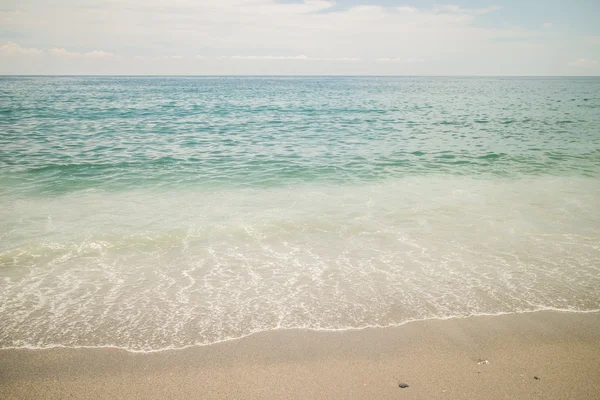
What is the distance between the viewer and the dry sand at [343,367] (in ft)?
11.7

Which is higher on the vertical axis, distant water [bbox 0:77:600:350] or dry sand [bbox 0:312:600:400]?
distant water [bbox 0:77:600:350]

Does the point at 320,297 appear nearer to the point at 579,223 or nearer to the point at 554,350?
the point at 554,350

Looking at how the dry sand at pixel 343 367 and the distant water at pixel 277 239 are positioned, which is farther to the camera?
the distant water at pixel 277 239

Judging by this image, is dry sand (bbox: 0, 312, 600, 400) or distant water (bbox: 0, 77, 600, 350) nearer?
dry sand (bbox: 0, 312, 600, 400)

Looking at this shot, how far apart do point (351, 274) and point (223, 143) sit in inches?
554

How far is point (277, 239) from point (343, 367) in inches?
145

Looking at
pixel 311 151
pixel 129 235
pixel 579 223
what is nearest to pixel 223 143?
pixel 311 151

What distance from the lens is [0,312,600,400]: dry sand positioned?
11.7ft

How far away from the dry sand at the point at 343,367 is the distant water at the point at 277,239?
0.31 m

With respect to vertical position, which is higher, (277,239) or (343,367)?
(277,239)

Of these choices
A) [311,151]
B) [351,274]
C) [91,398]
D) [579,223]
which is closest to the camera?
[91,398]

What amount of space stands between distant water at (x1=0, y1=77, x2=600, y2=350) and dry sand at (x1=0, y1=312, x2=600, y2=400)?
1.03 ft

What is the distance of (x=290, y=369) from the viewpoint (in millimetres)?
3869

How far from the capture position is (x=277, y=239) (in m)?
7.31
